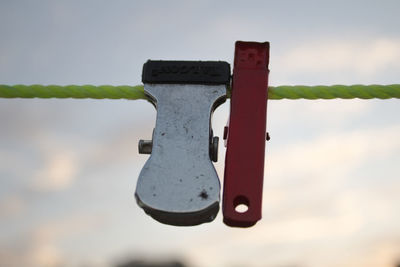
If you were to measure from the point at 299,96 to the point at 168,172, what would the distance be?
735 mm

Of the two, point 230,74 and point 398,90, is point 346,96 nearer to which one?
point 398,90

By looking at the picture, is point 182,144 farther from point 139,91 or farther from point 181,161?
point 139,91

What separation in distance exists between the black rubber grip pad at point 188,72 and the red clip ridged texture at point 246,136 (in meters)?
0.07

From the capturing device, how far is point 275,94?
266cm

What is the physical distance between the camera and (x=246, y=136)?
2463 millimetres

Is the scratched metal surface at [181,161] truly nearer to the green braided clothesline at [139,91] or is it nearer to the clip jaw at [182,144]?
the clip jaw at [182,144]

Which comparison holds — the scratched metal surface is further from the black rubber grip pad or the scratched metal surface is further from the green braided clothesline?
the green braided clothesline

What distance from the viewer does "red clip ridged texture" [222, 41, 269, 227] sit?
2.36 metres

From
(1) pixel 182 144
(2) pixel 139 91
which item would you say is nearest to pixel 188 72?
(2) pixel 139 91

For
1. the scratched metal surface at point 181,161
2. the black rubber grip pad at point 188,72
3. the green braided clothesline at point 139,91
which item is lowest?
the scratched metal surface at point 181,161

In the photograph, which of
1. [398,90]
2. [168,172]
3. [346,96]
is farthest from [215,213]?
[398,90]

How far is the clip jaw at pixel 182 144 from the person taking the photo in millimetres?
2291

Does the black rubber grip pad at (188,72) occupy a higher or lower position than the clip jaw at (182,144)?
higher

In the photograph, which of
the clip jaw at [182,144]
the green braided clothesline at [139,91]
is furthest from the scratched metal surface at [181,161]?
the green braided clothesline at [139,91]
